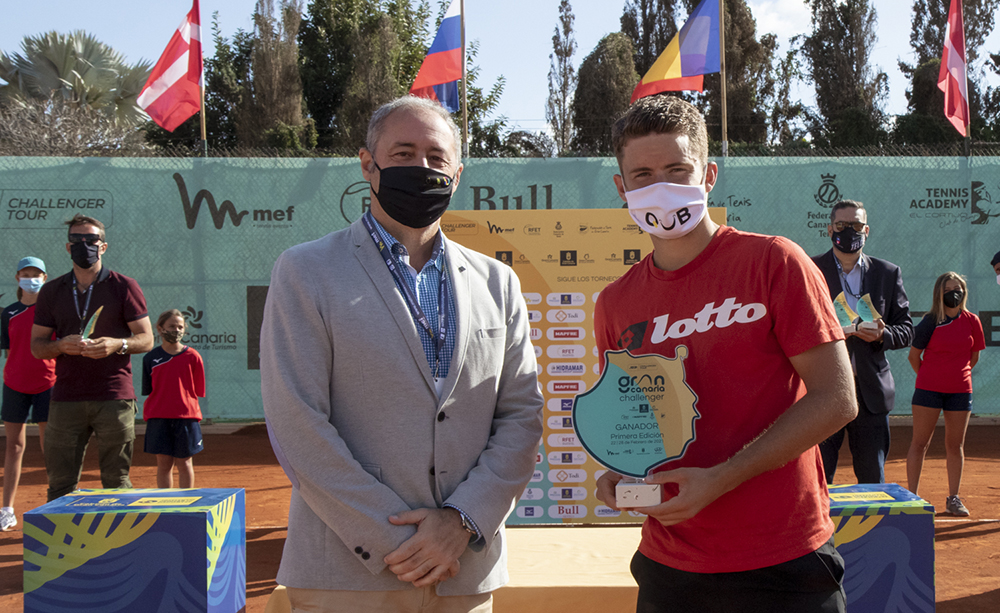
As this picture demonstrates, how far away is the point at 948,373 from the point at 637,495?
199 inches

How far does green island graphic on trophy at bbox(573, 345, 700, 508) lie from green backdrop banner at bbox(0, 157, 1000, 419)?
6.56m

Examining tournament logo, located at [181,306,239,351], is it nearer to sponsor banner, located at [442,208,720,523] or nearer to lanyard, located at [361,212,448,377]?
sponsor banner, located at [442,208,720,523]

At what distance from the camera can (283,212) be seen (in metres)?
8.39

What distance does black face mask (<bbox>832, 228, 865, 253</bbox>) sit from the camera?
163 inches

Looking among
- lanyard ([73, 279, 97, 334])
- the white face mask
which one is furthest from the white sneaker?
the white face mask

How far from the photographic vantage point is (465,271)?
2.11m

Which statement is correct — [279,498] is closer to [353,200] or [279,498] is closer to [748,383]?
[353,200]

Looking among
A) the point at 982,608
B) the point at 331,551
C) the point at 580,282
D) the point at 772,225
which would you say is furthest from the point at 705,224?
the point at 772,225

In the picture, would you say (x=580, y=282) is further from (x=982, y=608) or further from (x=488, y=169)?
(x=488, y=169)

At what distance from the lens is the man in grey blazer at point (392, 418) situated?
180 centimetres

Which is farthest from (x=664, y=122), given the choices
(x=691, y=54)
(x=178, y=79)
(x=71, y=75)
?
(x=71, y=75)

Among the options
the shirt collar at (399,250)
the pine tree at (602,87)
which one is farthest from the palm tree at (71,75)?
the shirt collar at (399,250)

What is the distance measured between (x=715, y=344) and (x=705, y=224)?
35cm

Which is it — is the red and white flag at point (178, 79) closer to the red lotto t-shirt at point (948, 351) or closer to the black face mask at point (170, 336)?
the black face mask at point (170, 336)
